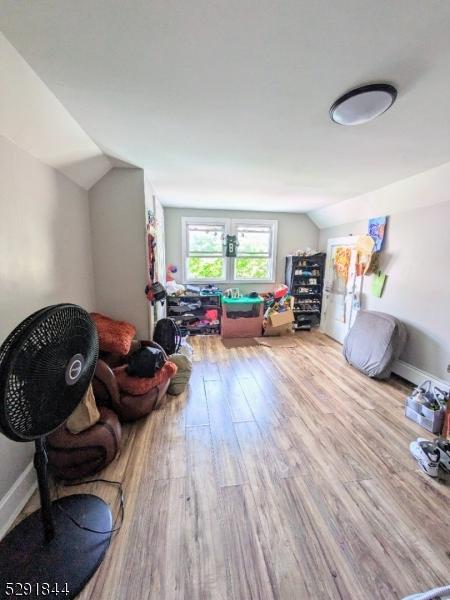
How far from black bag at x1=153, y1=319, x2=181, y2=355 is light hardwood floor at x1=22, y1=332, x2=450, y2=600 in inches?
25.6

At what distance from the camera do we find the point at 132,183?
238 centimetres

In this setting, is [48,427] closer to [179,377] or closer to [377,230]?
[179,377]

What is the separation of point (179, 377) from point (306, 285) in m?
3.26

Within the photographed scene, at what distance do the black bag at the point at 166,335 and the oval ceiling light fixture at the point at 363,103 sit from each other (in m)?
2.44

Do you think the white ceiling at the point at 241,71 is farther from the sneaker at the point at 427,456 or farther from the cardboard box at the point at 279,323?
the cardboard box at the point at 279,323

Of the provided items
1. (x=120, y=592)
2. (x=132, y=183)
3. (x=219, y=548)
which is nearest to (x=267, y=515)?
(x=219, y=548)

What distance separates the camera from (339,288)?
13.8 ft

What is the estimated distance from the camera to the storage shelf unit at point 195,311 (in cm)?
422

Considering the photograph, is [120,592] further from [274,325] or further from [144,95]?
[274,325]

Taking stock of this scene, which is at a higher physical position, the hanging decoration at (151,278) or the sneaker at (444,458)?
the hanging decoration at (151,278)

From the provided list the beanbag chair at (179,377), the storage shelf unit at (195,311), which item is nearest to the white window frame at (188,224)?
the storage shelf unit at (195,311)

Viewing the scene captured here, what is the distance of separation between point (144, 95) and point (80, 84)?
0.31m

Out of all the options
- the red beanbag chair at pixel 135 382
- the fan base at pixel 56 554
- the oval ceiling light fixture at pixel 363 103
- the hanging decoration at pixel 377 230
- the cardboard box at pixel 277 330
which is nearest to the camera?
the fan base at pixel 56 554

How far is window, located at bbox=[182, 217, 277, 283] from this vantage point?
4.58 metres
